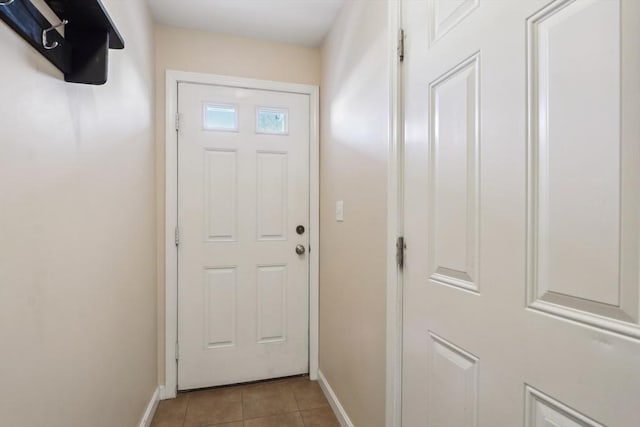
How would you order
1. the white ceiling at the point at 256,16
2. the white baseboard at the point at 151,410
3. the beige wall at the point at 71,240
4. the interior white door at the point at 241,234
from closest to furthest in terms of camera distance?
the beige wall at the point at 71,240, the white baseboard at the point at 151,410, the white ceiling at the point at 256,16, the interior white door at the point at 241,234

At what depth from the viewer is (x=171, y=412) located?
1.88 meters

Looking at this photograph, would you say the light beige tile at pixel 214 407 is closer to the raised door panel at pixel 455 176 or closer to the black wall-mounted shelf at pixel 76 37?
the raised door panel at pixel 455 176

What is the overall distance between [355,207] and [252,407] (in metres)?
1.38

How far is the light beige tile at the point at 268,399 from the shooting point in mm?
1880

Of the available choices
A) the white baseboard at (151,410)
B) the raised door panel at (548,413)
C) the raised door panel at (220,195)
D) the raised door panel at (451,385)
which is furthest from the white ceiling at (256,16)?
the white baseboard at (151,410)

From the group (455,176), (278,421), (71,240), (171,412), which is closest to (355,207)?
(455,176)

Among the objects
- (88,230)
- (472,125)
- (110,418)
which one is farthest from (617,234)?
(110,418)

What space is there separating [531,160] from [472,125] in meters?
0.21

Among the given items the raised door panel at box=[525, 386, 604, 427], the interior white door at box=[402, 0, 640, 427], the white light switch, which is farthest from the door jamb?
the white light switch

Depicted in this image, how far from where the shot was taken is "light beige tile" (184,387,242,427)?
1.80 metres

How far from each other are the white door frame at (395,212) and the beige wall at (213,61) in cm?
113

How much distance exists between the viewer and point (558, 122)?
2.08 feet

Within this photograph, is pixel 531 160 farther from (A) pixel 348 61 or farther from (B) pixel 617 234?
(A) pixel 348 61

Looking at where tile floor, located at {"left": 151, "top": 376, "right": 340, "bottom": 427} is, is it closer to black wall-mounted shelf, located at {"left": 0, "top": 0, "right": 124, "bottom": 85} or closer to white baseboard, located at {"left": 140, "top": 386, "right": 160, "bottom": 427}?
white baseboard, located at {"left": 140, "top": 386, "right": 160, "bottom": 427}
